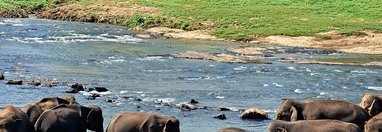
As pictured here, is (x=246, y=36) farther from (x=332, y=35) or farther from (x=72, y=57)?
(x=72, y=57)

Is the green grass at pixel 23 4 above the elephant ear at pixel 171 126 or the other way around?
the other way around

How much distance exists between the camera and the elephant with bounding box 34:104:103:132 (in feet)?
59.0

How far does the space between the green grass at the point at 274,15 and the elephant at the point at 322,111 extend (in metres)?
32.3

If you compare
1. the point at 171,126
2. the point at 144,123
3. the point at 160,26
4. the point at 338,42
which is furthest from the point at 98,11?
the point at 171,126

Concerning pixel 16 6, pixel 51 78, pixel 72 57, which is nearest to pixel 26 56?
pixel 72 57

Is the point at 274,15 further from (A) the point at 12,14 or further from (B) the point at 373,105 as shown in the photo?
(B) the point at 373,105

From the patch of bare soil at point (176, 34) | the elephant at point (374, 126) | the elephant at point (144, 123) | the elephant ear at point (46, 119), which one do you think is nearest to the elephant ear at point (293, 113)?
the elephant at point (374, 126)

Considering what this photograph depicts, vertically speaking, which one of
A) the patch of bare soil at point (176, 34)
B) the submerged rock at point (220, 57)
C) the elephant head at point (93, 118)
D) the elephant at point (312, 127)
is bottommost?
the patch of bare soil at point (176, 34)

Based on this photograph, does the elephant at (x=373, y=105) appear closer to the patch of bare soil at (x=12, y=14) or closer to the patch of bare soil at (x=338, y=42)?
the patch of bare soil at (x=338, y=42)

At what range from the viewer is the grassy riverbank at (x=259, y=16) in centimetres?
5283

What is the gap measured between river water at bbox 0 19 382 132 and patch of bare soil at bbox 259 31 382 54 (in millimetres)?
2725

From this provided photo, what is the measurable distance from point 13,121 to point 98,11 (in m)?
47.3

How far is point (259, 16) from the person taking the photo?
190 feet

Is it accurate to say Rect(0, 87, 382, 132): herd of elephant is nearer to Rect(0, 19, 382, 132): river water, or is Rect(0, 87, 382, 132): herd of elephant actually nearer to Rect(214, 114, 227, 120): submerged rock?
Rect(0, 19, 382, 132): river water
